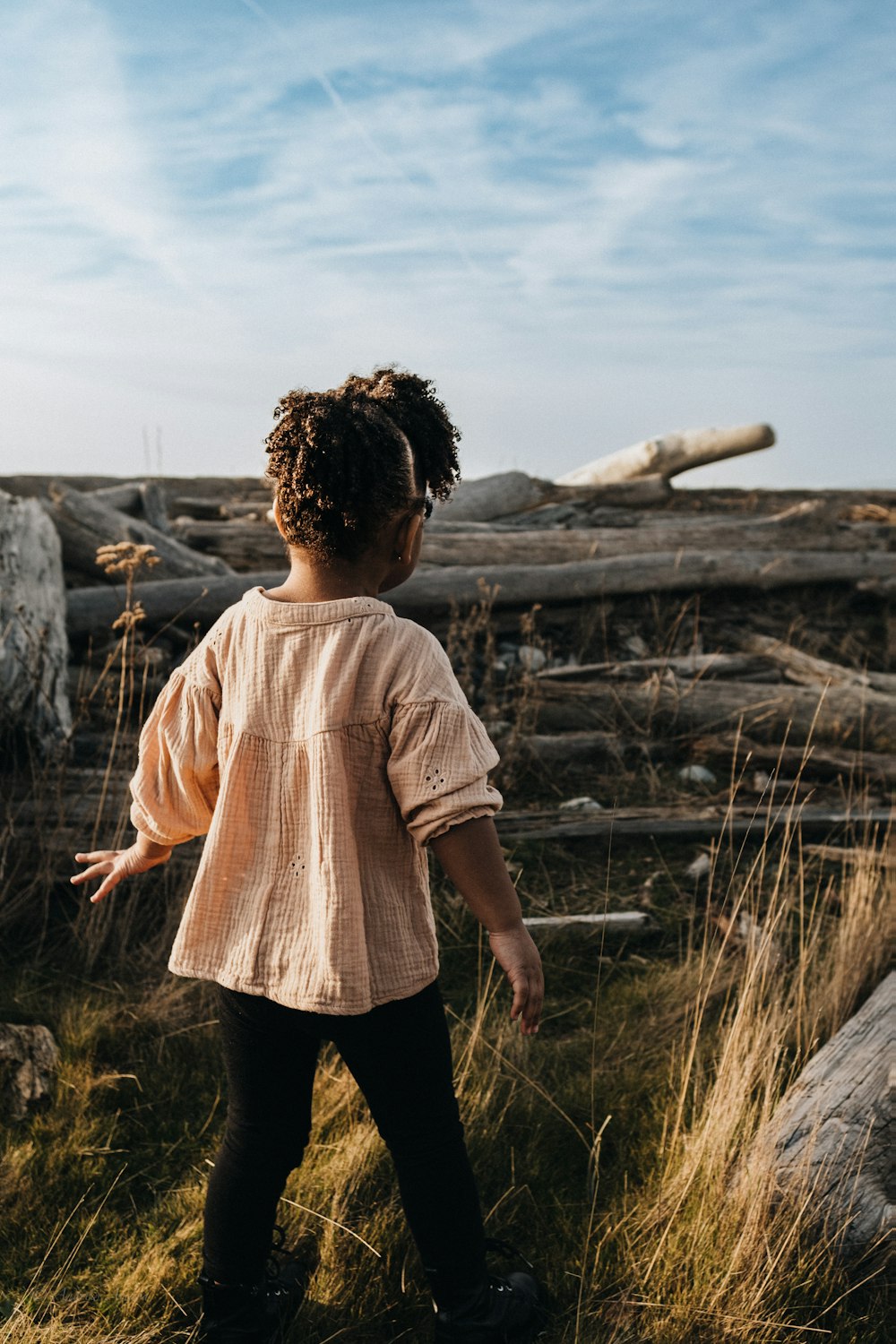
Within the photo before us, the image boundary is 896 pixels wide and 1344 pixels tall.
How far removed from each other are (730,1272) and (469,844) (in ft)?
4.25

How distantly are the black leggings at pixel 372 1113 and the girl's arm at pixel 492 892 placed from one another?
25 centimetres

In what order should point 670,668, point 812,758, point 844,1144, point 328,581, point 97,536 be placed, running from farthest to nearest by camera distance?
1. point 97,536
2. point 670,668
3. point 812,758
4. point 844,1144
5. point 328,581

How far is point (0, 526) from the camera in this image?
5.89m

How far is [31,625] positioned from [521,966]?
4180mm

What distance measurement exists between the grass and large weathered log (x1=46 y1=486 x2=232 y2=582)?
10.5 feet

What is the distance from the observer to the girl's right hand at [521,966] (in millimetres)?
1894

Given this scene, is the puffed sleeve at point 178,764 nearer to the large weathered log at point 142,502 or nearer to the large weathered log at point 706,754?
the large weathered log at point 706,754

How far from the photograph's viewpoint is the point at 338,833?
1.92m

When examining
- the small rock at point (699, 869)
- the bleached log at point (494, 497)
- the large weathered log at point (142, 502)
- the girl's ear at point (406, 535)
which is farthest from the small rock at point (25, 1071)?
the bleached log at point (494, 497)

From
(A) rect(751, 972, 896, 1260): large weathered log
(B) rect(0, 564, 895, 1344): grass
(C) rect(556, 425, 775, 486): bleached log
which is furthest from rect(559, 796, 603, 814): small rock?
(C) rect(556, 425, 775, 486): bleached log

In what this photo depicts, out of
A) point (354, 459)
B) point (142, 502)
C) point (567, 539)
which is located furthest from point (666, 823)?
point (142, 502)

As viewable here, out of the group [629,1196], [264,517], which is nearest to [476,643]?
[264,517]

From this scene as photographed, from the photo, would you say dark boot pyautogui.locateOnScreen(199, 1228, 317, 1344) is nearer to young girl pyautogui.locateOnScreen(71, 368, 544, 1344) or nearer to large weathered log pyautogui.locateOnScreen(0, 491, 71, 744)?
young girl pyautogui.locateOnScreen(71, 368, 544, 1344)

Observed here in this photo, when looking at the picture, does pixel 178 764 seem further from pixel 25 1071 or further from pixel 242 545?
pixel 242 545
